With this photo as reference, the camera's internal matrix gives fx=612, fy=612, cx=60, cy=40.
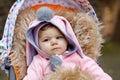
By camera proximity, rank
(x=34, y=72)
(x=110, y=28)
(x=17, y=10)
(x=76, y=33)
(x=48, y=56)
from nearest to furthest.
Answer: (x=34, y=72)
(x=48, y=56)
(x=17, y=10)
(x=76, y=33)
(x=110, y=28)

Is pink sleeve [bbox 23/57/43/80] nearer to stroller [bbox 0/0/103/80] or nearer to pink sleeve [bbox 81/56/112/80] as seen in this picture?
stroller [bbox 0/0/103/80]

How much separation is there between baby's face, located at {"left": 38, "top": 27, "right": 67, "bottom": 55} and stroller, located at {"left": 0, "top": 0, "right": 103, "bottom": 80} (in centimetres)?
29

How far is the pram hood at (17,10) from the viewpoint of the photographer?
5805mm

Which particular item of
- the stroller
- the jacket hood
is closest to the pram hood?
the stroller

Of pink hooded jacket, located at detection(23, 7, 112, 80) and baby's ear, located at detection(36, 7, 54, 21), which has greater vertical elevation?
baby's ear, located at detection(36, 7, 54, 21)

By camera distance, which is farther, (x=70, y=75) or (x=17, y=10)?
(x=17, y=10)

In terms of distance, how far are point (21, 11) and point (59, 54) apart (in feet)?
2.20

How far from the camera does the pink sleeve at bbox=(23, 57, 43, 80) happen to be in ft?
17.9

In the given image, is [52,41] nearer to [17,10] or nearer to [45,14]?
[45,14]

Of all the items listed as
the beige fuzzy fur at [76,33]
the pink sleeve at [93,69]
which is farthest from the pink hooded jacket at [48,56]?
the beige fuzzy fur at [76,33]

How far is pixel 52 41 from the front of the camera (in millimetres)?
5578

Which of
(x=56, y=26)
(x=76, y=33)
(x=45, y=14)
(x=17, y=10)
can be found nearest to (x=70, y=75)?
(x=56, y=26)

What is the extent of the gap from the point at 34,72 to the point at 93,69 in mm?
533

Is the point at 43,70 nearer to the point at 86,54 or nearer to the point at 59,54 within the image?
the point at 59,54
